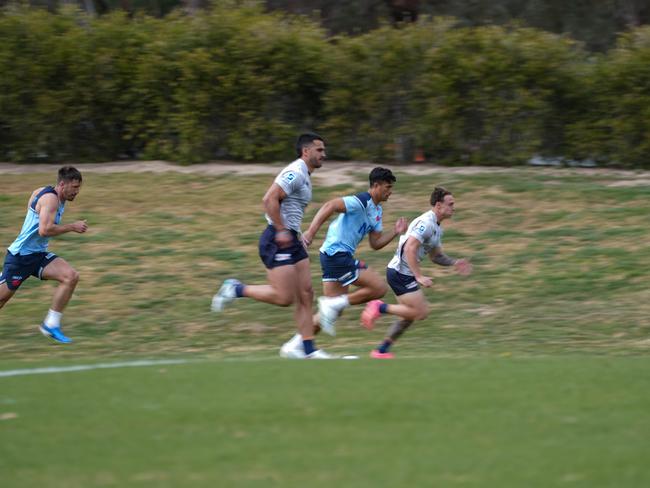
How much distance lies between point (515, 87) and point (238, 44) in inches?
187

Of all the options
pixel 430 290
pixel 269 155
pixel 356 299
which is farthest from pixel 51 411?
pixel 269 155

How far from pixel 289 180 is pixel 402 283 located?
160 centimetres

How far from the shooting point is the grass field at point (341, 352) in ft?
17.7

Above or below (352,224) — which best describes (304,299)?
below

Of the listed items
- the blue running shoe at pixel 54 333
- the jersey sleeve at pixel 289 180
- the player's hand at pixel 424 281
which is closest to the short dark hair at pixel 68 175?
the blue running shoe at pixel 54 333

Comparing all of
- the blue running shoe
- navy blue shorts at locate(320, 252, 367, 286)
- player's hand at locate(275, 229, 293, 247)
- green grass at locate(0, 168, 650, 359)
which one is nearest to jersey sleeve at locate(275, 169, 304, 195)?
player's hand at locate(275, 229, 293, 247)

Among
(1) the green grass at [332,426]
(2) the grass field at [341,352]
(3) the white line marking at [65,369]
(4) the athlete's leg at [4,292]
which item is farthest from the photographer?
(4) the athlete's leg at [4,292]

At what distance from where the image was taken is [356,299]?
10.3 m

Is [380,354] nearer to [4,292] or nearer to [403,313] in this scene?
[403,313]

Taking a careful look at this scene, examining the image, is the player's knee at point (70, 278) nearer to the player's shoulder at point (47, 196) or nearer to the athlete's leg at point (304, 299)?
the player's shoulder at point (47, 196)

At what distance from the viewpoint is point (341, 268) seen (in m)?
10.0

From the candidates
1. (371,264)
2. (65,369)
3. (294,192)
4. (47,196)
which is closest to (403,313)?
(294,192)

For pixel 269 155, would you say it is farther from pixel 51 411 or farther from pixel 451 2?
pixel 451 2

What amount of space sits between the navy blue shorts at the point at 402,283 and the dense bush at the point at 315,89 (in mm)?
8348
